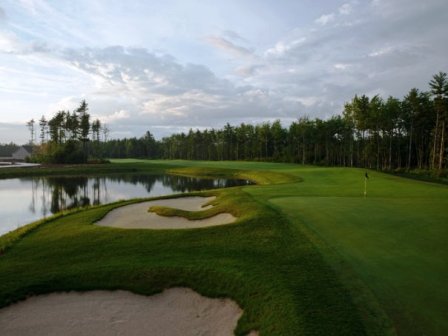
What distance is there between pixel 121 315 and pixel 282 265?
4944 mm

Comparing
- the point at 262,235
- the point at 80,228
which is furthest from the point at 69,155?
the point at 262,235

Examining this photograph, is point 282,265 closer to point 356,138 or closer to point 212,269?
point 212,269

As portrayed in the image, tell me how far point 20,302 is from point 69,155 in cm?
8421

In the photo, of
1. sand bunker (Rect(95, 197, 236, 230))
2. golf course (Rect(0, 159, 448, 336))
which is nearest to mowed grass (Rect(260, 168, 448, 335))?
golf course (Rect(0, 159, 448, 336))

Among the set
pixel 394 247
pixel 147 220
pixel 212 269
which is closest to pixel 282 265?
pixel 212 269

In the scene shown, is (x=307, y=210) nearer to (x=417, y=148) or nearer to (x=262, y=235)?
(x=262, y=235)

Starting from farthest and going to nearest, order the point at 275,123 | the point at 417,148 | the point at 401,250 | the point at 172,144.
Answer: the point at 172,144 < the point at 275,123 < the point at 417,148 < the point at 401,250

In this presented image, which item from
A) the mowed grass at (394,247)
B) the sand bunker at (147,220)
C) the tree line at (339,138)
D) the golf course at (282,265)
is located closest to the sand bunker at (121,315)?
the golf course at (282,265)

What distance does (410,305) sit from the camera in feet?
25.0

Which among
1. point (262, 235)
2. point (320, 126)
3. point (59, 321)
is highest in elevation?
point (320, 126)

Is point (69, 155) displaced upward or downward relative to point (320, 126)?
downward

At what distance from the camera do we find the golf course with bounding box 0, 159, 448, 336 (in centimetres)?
770

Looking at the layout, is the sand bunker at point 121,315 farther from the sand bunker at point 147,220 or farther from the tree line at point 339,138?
the tree line at point 339,138

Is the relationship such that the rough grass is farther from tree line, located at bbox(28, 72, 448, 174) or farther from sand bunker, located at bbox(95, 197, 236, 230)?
tree line, located at bbox(28, 72, 448, 174)
